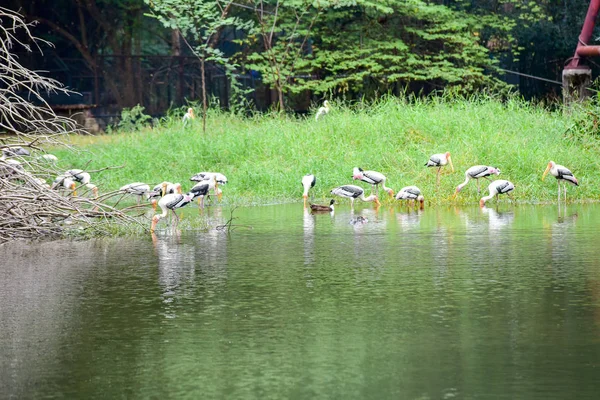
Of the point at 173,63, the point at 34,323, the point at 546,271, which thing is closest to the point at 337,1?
the point at 173,63

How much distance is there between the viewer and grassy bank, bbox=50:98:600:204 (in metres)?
19.2

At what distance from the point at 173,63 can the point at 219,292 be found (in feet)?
82.8

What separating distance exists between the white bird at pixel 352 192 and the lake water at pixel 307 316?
3704mm

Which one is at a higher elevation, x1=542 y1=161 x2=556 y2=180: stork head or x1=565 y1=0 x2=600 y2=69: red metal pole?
x1=565 y1=0 x2=600 y2=69: red metal pole

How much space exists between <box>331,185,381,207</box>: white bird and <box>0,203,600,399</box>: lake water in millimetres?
3704

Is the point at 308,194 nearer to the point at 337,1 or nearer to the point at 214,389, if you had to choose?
the point at 337,1

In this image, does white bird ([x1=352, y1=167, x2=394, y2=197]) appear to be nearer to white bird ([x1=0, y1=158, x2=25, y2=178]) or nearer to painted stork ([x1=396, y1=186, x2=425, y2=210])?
painted stork ([x1=396, y1=186, x2=425, y2=210])

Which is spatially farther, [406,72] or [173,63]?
[173,63]

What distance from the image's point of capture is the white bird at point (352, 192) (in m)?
17.8

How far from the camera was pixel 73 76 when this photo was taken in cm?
3347

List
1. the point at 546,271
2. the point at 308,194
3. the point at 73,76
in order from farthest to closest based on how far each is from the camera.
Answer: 1. the point at 73,76
2. the point at 308,194
3. the point at 546,271

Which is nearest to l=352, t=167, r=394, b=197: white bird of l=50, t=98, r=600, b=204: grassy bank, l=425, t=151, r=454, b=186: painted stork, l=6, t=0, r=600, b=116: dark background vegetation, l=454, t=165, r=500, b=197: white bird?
l=50, t=98, r=600, b=204: grassy bank

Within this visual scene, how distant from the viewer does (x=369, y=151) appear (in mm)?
20906

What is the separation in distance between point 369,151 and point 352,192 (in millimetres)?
3203
